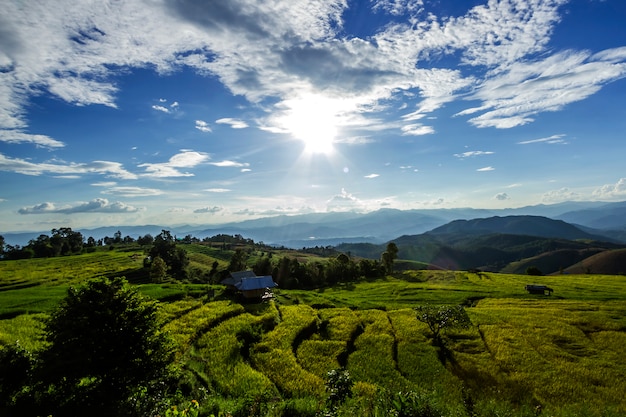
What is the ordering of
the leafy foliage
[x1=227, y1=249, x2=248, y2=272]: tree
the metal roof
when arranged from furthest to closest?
1. [x1=227, y1=249, x2=248, y2=272]: tree
2. the metal roof
3. the leafy foliage

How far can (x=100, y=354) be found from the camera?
65.0ft

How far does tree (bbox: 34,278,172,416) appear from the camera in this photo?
19266 mm

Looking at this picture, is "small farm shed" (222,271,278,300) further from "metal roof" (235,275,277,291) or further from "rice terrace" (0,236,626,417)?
"rice terrace" (0,236,626,417)

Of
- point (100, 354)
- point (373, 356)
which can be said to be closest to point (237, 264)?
point (373, 356)

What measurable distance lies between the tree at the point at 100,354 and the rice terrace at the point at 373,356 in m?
1.08

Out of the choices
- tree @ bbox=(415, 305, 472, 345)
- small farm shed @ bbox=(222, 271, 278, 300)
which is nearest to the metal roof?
small farm shed @ bbox=(222, 271, 278, 300)

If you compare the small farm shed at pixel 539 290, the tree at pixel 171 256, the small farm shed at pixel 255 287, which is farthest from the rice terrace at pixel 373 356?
the tree at pixel 171 256

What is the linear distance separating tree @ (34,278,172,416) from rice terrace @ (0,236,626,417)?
1.08 metres

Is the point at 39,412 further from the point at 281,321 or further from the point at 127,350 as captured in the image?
the point at 281,321

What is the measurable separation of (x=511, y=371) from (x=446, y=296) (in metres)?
39.8

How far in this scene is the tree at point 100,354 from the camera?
1927cm

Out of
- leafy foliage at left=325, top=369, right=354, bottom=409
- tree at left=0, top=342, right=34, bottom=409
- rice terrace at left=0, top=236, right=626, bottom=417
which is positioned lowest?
rice terrace at left=0, top=236, right=626, bottom=417

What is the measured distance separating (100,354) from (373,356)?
24.2 metres

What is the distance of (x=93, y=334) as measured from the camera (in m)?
19.8
